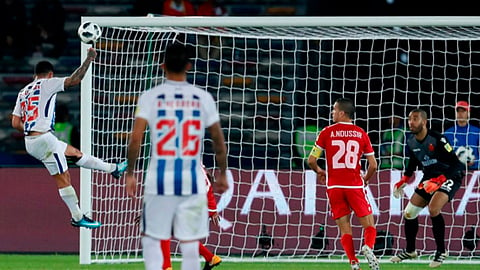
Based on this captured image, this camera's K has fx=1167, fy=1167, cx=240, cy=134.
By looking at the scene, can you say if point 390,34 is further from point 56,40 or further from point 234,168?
point 56,40

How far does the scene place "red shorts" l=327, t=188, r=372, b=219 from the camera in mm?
11742

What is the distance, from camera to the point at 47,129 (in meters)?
12.5

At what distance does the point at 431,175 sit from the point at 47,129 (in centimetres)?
439

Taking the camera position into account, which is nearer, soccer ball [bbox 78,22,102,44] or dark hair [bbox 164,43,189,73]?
dark hair [bbox 164,43,189,73]

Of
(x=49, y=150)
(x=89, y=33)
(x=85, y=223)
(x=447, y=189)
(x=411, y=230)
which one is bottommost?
(x=411, y=230)

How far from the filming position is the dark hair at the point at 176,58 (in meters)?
8.05

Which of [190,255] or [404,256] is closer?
[190,255]

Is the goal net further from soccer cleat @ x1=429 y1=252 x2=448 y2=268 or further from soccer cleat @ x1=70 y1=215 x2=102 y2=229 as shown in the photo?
soccer cleat @ x1=429 y1=252 x2=448 y2=268

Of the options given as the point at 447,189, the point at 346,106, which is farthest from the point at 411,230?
the point at 346,106

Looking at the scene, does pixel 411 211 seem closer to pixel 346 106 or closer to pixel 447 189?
pixel 447 189

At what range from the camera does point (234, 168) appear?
1495 cm

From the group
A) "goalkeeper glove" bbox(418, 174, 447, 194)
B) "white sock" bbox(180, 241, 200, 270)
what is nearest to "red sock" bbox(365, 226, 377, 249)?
"goalkeeper glove" bbox(418, 174, 447, 194)

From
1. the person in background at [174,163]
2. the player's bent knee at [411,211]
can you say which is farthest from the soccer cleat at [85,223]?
the person in background at [174,163]

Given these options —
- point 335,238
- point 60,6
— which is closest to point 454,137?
point 335,238
